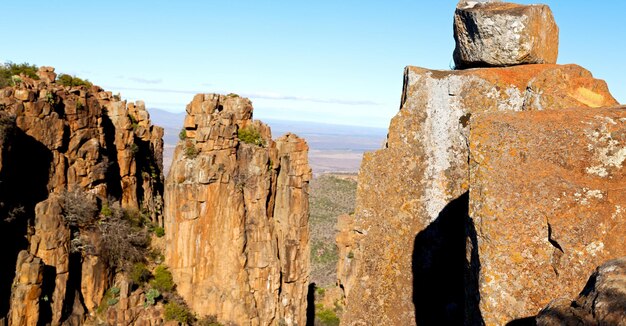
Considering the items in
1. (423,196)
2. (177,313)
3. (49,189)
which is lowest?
(177,313)

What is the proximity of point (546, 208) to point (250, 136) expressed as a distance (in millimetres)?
36443

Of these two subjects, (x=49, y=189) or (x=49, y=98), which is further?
(x=49, y=189)

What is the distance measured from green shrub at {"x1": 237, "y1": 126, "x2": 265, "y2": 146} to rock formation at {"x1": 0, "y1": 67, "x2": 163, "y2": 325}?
8736 mm

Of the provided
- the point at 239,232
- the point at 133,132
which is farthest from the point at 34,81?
the point at 239,232

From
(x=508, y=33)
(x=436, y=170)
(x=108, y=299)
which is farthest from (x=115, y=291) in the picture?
(x=508, y=33)

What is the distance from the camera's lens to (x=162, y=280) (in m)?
35.8

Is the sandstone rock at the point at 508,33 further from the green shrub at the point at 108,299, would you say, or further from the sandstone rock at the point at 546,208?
the green shrub at the point at 108,299

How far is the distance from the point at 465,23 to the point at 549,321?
4.59 meters

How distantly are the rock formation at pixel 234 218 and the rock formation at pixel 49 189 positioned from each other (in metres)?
5.14

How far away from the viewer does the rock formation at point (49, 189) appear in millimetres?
27828

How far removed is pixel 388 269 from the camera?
265 inches

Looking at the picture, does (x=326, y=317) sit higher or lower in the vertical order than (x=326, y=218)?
lower

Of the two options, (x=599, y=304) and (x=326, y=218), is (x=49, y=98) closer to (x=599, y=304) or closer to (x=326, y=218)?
(x=599, y=304)

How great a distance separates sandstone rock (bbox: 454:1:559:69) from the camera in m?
6.73
